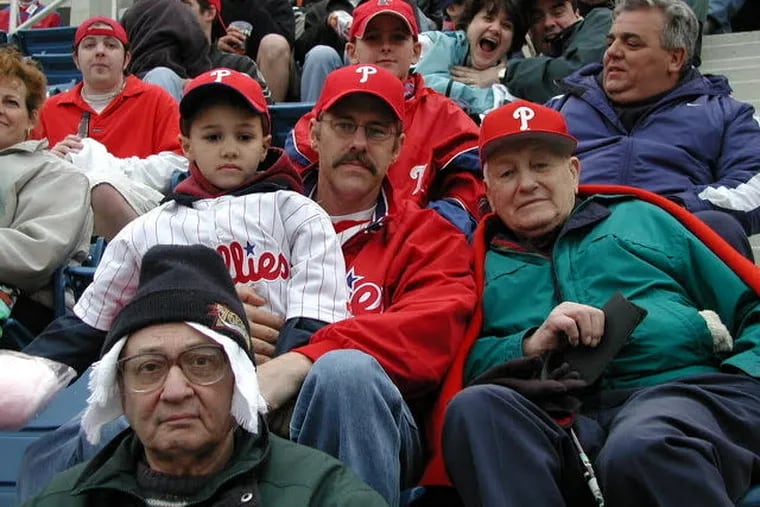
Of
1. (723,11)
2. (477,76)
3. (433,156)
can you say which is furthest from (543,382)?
(723,11)

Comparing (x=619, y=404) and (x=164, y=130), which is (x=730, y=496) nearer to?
(x=619, y=404)

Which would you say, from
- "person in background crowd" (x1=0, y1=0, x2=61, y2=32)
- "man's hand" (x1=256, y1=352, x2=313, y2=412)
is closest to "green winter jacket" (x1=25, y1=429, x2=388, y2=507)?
"man's hand" (x1=256, y1=352, x2=313, y2=412)

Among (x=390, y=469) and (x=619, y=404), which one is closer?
(x=390, y=469)

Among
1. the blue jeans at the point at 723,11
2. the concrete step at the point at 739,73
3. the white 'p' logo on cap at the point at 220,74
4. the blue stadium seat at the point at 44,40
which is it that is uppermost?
the white 'p' logo on cap at the point at 220,74

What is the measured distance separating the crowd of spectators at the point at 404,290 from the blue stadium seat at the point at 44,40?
4.02m

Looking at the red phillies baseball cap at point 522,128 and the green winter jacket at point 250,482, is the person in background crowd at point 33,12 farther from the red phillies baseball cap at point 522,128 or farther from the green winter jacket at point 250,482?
the green winter jacket at point 250,482

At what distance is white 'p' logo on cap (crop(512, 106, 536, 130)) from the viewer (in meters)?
3.17

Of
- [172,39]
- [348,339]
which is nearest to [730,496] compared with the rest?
[348,339]

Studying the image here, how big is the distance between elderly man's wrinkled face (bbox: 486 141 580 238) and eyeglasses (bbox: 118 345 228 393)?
1183 mm

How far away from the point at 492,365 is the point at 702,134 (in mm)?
1516

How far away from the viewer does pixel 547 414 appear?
8.63ft

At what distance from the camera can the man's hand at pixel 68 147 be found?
15.2 ft

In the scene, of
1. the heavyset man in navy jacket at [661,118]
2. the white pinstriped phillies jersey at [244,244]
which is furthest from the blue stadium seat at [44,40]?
the white pinstriped phillies jersey at [244,244]

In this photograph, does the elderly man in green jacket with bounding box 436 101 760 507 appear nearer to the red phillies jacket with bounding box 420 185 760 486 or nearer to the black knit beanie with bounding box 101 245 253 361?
the red phillies jacket with bounding box 420 185 760 486
